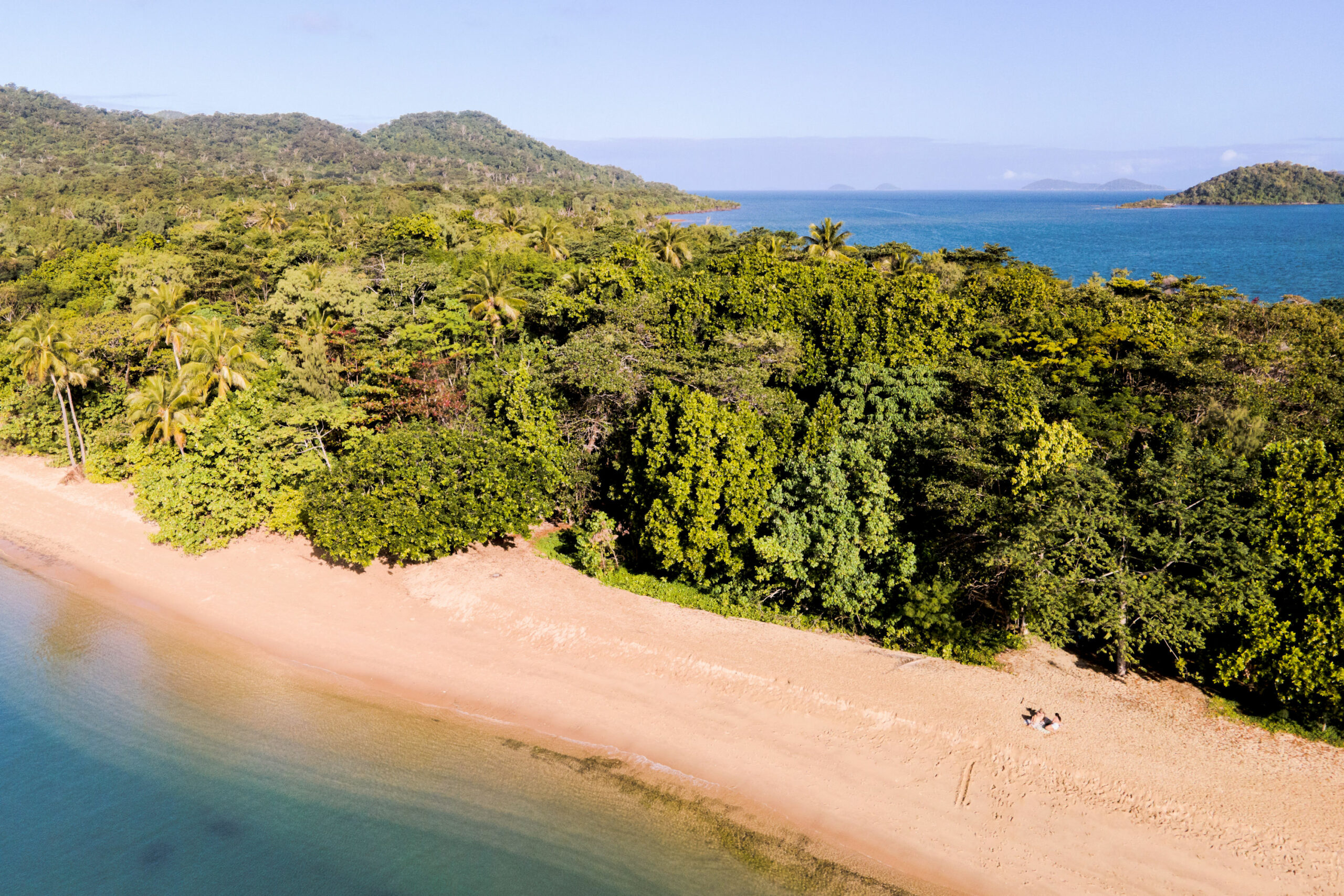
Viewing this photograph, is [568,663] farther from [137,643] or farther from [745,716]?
[137,643]

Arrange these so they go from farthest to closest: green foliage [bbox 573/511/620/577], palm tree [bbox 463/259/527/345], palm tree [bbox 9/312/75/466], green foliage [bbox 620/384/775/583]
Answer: palm tree [bbox 463/259/527/345] → palm tree [bbox 9/312/75/466] → green foliage [bbox 573/511/620/577] → green foliage [bbox 620/384/775/583]

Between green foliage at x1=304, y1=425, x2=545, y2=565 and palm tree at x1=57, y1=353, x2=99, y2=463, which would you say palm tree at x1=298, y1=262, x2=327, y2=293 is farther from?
green foliage at x1=304, y1=425, x2=545, y2=565

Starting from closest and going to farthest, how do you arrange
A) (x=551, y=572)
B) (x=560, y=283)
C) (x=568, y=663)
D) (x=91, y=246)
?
(x=568, y=663), (x=551, y=572), (x=560, y=283), (x=91, y=246)

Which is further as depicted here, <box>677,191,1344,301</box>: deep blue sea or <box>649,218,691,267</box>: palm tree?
<box>677,191,1344,301</box>: deep blue sea

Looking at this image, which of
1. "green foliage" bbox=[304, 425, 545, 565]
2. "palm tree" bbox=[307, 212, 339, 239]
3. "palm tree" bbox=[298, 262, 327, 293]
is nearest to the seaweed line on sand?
"green foliage" bbox=[304, 425, 545, 565]

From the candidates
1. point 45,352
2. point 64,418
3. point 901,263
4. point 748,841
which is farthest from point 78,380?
point 901,263

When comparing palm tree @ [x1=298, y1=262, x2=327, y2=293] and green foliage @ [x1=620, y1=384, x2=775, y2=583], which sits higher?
palm tree @ [x1=298, y1=262, x2=327, y2=293]

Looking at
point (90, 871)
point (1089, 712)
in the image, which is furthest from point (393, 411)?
point (1089, 712)

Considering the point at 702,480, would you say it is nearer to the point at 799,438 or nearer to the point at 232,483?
the point at 799,438
